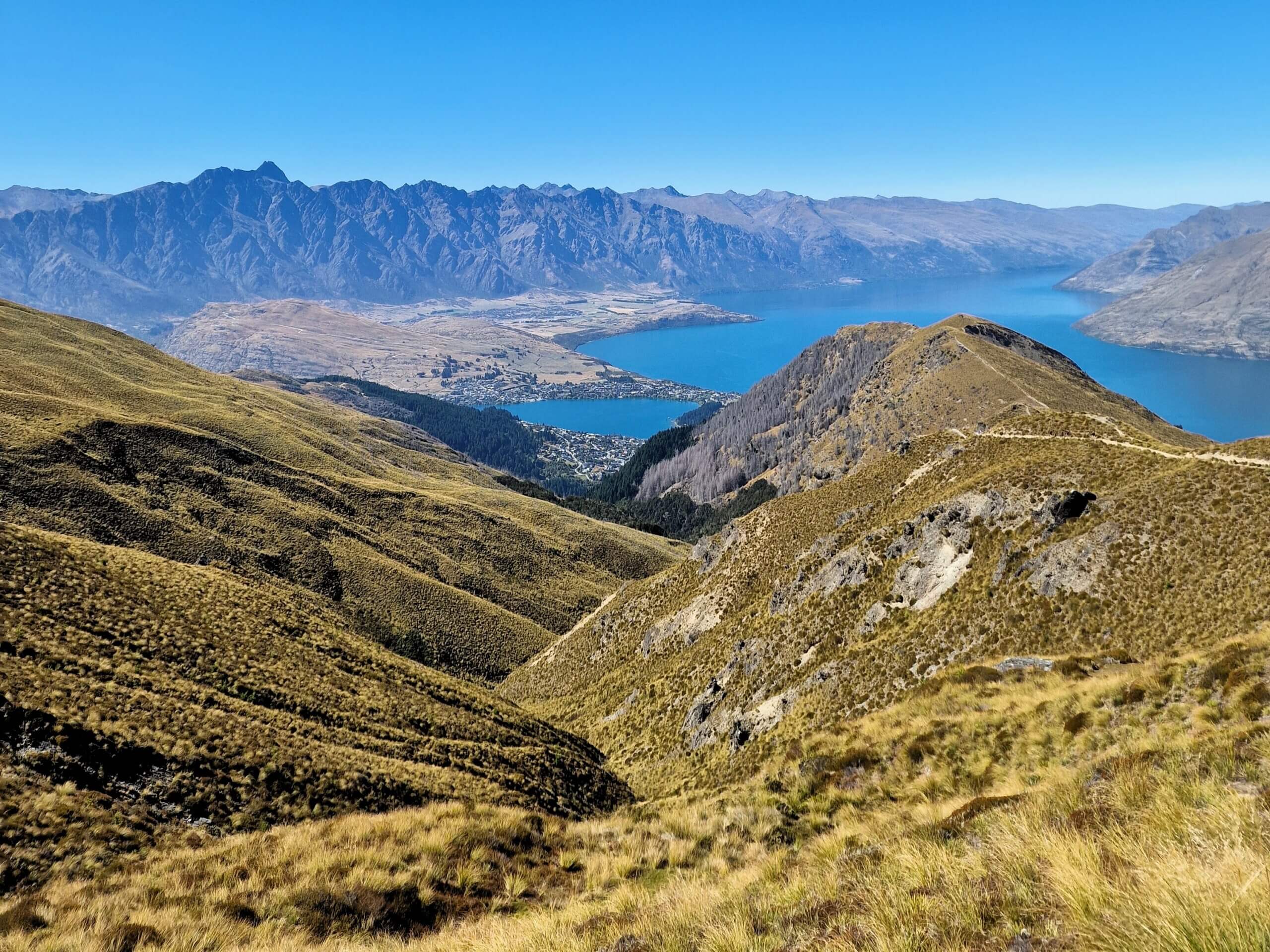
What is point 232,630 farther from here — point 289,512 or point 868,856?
point 289,512

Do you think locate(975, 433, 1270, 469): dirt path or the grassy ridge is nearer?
the grassy ridge

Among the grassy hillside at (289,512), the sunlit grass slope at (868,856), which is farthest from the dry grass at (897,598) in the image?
the grassy hillside at (289,512)

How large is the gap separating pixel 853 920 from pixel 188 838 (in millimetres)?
22047

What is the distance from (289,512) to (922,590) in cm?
Answer: 7774

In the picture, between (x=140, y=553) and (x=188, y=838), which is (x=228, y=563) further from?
(x=188, y=838)

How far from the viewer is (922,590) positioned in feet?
134

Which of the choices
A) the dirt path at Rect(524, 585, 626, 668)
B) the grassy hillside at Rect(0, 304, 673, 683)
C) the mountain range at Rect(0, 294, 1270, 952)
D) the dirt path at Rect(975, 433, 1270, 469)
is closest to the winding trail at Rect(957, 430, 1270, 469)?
the dirt path at Rect(975, 433, 1270, 469)

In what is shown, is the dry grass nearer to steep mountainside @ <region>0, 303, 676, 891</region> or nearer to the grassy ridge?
steep mountainside @ <region>0, 303, 676, 891</region>

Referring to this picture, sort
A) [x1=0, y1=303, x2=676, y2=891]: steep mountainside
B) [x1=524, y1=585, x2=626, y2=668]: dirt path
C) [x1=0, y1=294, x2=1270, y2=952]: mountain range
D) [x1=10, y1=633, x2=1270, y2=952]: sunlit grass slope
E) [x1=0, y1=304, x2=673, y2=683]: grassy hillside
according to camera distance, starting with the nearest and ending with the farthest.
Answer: [x1=10, y1=633, x2=1270, y2=952]: sunlit grass slope → [x1=0, y1=294, x2=1270, y2=952]: mountain range → [x1=0, y1=303, x2=676, y2=891]: steep mountainside → [x1=0, y1=304, x2=673, y2=683]: grassy hillside → [x1=524, y1=585, x2=626, y2=668]: dirt path

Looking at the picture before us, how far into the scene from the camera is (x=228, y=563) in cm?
7100

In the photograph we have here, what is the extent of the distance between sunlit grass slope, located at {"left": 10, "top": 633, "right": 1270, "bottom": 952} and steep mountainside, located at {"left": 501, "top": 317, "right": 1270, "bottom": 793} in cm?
486

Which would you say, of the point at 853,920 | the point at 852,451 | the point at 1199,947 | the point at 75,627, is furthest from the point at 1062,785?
the point at 852,451

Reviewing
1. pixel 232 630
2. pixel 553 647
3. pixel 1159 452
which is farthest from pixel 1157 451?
pixel 553 647

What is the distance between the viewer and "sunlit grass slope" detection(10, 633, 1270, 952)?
21.5 feet
